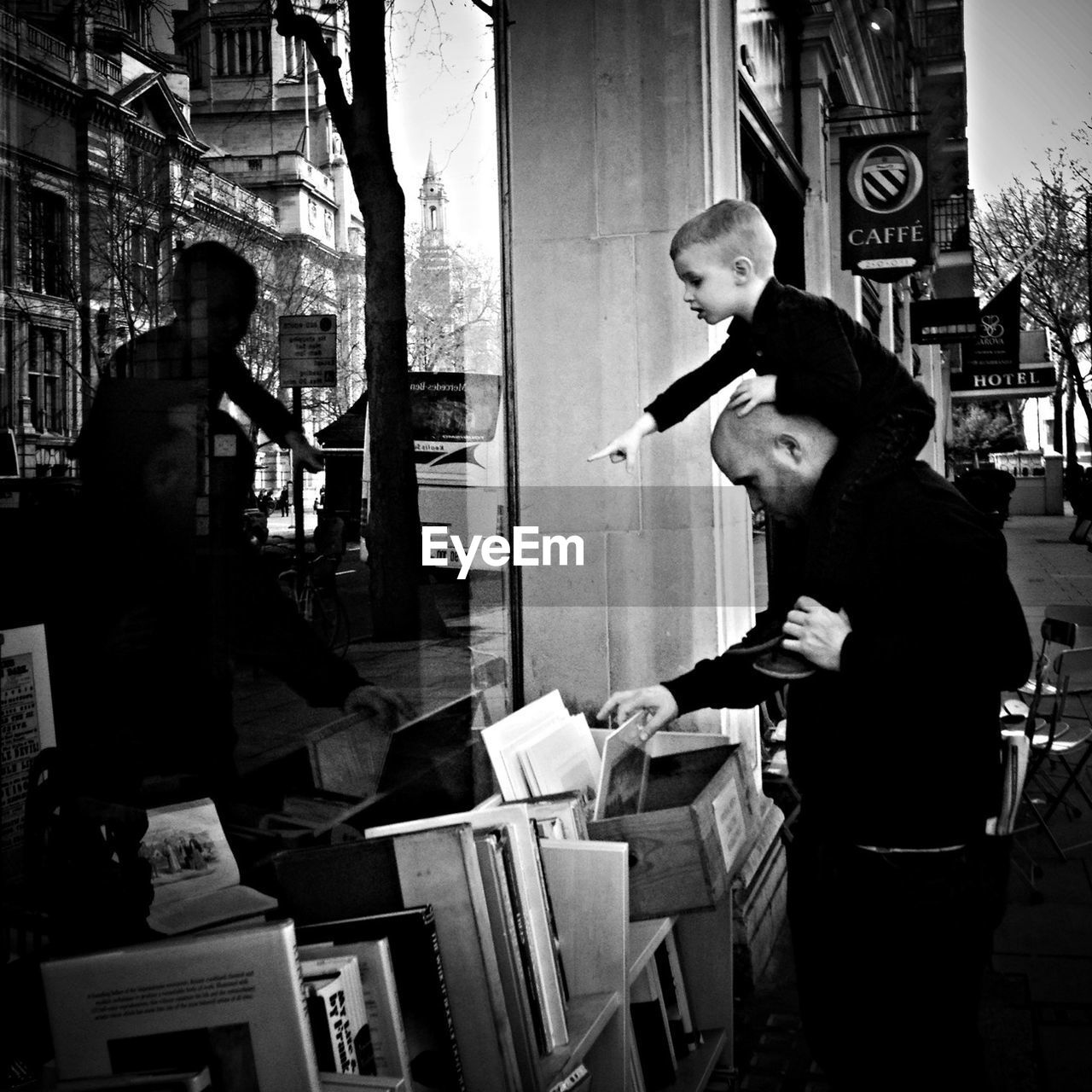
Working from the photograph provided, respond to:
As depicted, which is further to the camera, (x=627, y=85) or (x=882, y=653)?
(x=627, y=85)

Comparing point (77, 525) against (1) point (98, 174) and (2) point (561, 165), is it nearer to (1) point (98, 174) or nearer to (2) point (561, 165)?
(1) point (98, 174)

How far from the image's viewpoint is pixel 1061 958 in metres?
4.57

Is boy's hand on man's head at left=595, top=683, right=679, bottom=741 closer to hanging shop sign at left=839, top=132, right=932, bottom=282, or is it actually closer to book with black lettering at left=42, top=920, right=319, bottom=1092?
book with black lettering at left=42, top=920, right=319, bottom=1092

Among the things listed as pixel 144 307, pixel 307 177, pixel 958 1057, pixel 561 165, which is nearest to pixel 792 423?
pixel 958 1057

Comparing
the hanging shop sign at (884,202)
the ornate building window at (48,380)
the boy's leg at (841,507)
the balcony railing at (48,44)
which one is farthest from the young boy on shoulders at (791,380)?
the hanging shop sign at (884,202)

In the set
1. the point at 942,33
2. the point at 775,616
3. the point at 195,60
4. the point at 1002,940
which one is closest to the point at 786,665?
the point at 775,616

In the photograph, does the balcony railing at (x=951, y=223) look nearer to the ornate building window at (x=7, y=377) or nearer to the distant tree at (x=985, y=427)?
the ornate building window at (x=7, y=377)

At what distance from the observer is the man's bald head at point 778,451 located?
2447 millimetres

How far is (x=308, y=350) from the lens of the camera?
350 centimetres

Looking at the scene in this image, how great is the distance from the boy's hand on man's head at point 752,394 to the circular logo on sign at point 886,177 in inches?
267

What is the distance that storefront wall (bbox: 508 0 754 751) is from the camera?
4734 millimetres

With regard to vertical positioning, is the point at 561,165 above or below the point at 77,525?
above

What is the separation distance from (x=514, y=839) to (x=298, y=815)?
1.05 meters

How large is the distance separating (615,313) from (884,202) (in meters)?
5.22
